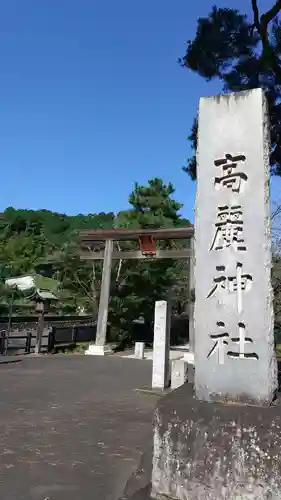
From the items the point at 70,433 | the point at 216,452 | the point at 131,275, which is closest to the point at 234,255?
the point at 216,452

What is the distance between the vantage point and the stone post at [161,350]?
31.0 ft

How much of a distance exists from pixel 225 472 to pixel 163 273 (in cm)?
1803

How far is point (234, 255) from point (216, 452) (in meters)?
1.51

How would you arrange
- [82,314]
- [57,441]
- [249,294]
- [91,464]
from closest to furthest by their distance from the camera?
[249,294] → [91,464] → [57,441] → [82,314]

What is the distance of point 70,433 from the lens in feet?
19.4

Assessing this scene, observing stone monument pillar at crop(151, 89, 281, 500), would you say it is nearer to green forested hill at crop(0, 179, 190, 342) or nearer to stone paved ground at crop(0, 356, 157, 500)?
stone paved ground at crop(0, 356, 157, 500)

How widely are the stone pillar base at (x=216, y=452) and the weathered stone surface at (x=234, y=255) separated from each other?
255 mm

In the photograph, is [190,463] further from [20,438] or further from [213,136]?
[20,438]

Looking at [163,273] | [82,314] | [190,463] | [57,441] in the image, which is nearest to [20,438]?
[57,441]

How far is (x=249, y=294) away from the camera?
3354mm

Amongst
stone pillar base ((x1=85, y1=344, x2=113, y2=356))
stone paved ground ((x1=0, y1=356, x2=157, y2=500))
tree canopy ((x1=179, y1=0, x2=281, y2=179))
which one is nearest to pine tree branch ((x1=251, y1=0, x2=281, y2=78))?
tree canopy ((x1=179, y1=0, x2=281, y2=179))

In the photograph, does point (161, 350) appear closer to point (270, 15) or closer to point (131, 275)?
point (270, 15)

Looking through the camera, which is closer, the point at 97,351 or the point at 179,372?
the point at 179,372

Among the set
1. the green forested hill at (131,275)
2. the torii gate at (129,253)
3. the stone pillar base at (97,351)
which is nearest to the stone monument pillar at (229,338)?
the torii gate at (129,253)
